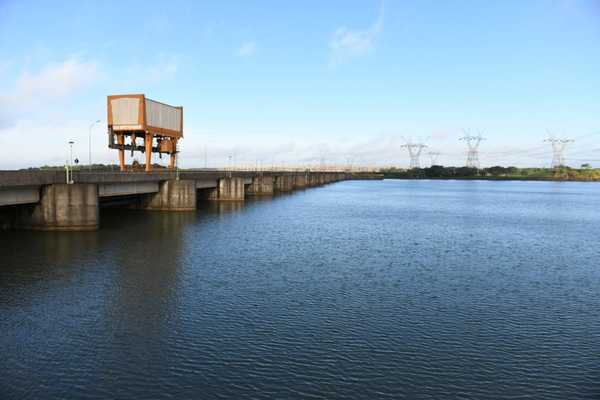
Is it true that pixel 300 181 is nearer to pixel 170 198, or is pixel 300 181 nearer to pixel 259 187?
pixel 259 187

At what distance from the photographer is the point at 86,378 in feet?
39.4

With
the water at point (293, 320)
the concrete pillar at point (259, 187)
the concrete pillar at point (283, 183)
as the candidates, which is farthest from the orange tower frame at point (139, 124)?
→ the concrete pillar at point (283, 183)

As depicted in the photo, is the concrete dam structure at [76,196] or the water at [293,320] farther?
the concrete dam structure at [76,196]

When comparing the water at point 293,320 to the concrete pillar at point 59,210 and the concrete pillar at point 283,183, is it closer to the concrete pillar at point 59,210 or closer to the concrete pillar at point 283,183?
the concrete pillar at point 59,210

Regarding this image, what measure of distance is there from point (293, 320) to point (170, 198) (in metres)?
43.6

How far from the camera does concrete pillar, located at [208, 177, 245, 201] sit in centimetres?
7700

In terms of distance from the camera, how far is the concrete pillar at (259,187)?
99.4 metres

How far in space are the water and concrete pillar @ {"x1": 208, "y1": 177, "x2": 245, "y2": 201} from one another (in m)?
43.0

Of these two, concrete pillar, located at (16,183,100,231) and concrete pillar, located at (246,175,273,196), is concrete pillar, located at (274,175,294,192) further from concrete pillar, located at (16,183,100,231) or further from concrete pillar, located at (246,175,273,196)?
concrete pillar, located at (16,183,100,231)

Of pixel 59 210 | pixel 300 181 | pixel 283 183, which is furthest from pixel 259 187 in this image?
pixel 59 210

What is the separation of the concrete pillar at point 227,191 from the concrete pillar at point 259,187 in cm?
1927

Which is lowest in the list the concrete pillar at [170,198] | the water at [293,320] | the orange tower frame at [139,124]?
the water at [293,320]

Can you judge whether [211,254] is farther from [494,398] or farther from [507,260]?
[494,398]

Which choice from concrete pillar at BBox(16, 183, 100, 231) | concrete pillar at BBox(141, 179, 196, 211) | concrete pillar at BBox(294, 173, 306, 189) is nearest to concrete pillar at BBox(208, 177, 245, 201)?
concrete pillar at BBox(141, 179, 196, 211)
